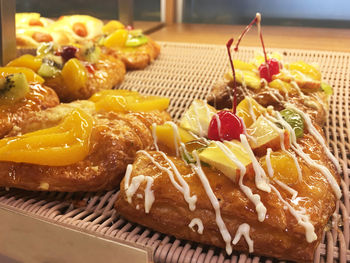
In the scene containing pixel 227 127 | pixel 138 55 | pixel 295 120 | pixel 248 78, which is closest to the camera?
pixel 227 127

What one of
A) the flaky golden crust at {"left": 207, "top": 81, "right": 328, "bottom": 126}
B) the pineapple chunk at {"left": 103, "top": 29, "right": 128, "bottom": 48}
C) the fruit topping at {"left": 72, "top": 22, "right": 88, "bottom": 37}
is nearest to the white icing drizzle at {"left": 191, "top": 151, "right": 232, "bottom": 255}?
the flaky golden crust at {"left": 207, "top": 81, "right": 328, "bottom": 126}

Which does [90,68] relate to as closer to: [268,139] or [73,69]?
[73,69]

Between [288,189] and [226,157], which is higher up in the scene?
[226,157]

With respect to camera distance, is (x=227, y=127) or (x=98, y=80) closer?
(x=227, y=127)

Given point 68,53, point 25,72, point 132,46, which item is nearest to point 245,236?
point 25,72

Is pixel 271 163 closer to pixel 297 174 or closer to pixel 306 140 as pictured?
pixel 297 174

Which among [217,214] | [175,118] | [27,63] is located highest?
[27,63]
